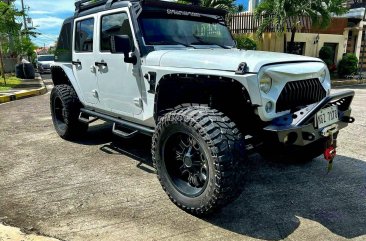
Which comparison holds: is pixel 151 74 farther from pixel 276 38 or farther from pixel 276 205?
pixel 276 38

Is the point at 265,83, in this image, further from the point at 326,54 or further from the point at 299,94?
the point at 326,54

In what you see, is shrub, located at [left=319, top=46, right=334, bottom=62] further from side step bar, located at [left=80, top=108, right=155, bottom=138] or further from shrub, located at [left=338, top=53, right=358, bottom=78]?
side step bar, located at [left=80, top=108, right=155, bottom=138]

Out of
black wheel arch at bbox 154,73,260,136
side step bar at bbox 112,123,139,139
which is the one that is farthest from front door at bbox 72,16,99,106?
black wheel arch at bbox 154,73,260,136

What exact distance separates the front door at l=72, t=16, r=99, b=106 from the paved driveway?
904 millimetres

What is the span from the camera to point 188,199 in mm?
3162

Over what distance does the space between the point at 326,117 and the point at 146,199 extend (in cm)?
191

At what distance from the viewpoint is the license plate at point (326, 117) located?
2966mm

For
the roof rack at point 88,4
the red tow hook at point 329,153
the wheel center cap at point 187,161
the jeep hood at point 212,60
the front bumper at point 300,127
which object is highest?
the roof rack at point 88,4

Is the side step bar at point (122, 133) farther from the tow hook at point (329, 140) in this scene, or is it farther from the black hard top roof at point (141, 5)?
the tow hook at point (329, 140)

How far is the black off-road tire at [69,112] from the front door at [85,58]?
1.01 feet

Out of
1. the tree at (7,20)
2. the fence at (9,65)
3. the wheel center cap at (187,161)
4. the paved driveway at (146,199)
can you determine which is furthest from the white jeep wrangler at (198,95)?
the fence at (9,65)

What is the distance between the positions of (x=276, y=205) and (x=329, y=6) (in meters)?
14.7

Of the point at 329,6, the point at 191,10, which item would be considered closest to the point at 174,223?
the point at 191,10

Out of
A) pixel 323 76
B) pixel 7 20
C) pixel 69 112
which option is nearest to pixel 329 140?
pixel 323 76
